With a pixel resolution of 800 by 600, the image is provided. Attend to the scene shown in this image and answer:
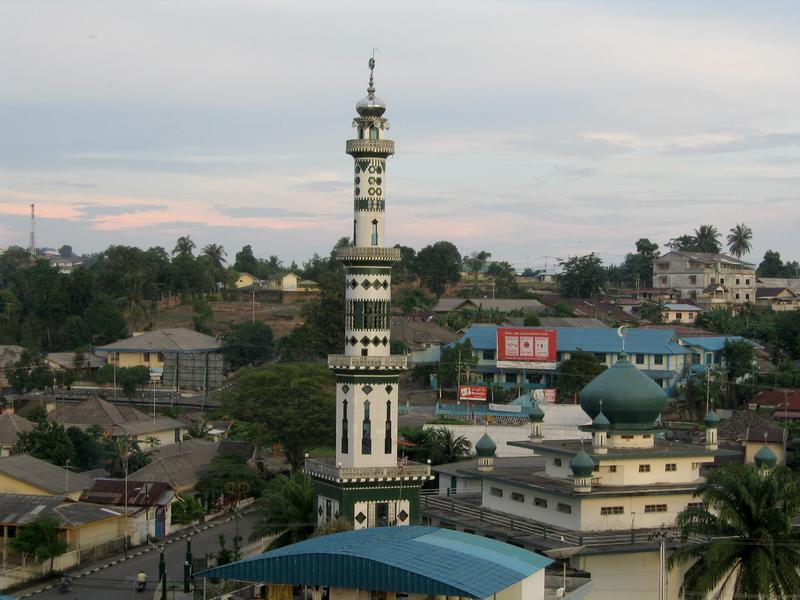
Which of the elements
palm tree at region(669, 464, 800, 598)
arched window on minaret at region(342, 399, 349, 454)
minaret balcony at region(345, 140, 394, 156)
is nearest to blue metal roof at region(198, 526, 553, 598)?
palm tree at region(669, 464, 800, 598)

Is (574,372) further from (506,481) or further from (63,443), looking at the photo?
(506,481)

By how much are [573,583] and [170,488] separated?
26.6m

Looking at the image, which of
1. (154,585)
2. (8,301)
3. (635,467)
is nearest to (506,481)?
(635,467)

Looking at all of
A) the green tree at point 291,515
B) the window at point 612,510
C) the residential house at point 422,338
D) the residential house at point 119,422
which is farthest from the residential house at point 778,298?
the green tree at point 291,515

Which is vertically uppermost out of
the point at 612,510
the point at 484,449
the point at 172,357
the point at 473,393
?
the point at 172,357

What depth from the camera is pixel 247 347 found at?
117375 mm

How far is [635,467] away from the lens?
47.2 m

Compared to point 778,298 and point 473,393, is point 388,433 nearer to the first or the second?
point 473,393

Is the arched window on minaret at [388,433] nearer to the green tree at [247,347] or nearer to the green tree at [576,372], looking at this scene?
the green tree at [576,372]

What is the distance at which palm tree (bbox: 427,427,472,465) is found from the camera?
67.2 m

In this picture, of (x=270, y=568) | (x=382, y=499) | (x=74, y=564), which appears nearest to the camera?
(x=270, y=568)

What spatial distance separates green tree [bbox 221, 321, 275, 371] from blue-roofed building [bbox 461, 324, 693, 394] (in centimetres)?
2078

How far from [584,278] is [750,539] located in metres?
125

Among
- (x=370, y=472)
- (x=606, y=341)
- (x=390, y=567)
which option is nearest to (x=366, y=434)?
(x=370, y=472)
